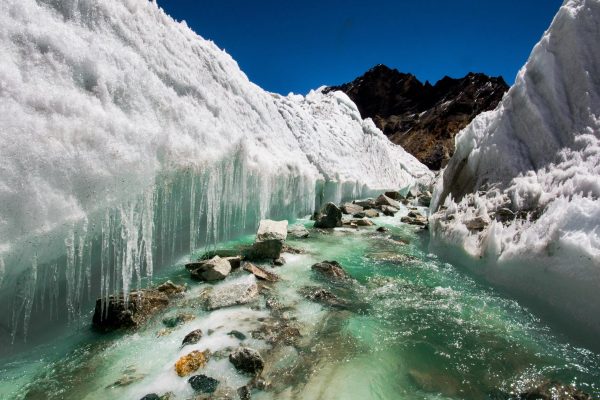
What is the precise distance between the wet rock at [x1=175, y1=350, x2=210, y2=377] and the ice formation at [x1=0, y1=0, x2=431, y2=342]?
1842 millimetres

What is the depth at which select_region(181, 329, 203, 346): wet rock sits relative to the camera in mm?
5250

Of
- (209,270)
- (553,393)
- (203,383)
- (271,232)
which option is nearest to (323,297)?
(209,270)

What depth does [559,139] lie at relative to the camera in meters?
8.40

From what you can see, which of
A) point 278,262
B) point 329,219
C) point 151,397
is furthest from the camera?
point 329,219

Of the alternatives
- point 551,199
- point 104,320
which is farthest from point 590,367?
point 104,320

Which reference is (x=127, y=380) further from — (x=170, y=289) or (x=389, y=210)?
(x=389, y=210)

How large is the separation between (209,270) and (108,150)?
340cm

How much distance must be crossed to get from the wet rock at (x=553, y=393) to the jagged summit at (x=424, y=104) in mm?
52141

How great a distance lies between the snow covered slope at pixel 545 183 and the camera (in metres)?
5.88

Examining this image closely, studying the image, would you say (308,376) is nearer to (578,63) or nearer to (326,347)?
(326,347)

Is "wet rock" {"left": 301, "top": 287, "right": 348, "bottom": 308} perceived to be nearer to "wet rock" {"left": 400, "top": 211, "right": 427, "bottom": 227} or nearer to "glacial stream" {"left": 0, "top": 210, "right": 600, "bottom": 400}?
"glacial stream" {"left": 0, "top": 210, "right": 600, "bottom": 400}

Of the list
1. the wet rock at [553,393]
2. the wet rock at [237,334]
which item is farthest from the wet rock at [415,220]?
the wet rock at [237,334]

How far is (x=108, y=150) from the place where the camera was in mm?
6023

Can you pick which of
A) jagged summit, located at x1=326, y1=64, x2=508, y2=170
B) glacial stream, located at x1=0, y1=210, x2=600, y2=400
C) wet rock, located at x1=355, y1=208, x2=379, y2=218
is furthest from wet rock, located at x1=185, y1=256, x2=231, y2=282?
jagged summit, located at x1=326, y1=64, x2=508, y2=170
